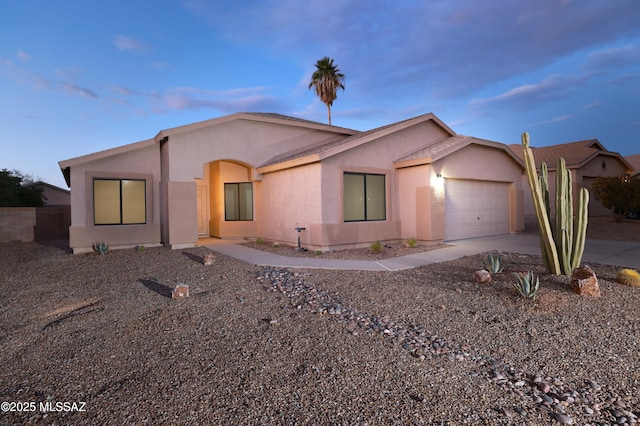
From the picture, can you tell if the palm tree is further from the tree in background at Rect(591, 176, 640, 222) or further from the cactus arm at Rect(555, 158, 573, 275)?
the cactus arm at Rect(555, 158, 573, 275)

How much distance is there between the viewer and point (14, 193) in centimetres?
2162

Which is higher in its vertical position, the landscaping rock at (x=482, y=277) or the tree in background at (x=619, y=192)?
the tree in background at (x=619, y=192)

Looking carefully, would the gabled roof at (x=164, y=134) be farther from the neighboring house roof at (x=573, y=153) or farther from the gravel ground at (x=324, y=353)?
the neighboring house roof at (x=573, y=153)

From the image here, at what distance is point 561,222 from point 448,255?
357 centimetres

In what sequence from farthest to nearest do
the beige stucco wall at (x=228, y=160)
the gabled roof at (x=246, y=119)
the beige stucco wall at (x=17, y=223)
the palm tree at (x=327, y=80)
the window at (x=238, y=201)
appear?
1. the palm tree at (x=327, y=80)
2. the beige stucco wall at (x=17, y=223)
3. the window at (x=238, y=201)
4. the beige stucco wall at (x=228, y=160)
5. the gabled roof at (x=246, y=119)

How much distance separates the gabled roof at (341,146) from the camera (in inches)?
432

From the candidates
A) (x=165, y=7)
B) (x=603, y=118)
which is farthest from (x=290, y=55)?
(x=603, y=118)

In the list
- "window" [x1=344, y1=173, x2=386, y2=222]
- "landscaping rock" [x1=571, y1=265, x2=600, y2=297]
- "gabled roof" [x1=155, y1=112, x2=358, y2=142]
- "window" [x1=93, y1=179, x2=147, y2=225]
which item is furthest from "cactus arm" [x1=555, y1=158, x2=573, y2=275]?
"window" [x1=93, y1=179, x2=147, y2=225]

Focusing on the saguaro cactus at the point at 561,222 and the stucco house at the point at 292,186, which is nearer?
the saguaro cactus at the point at 561,222

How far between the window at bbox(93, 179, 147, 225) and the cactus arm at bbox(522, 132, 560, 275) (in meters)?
12.5

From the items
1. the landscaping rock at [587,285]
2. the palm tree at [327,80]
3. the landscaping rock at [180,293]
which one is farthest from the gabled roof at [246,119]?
the palm tree at [327,80]

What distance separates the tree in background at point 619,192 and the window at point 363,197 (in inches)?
504

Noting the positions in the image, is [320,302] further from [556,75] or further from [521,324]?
[556,75]

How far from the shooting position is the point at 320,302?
5832 mm
